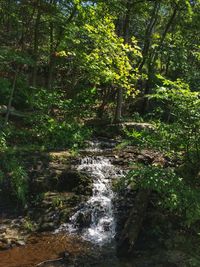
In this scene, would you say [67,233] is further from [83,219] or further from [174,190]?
[174,190]

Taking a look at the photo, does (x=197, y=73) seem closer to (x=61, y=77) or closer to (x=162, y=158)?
(x=61, y=77)

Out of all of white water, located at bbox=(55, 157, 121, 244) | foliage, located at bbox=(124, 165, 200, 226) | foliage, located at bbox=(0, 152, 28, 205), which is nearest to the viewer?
foliage, located at bbox=(124, 165, 200, 226)

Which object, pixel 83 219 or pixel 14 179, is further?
pixel 83 219

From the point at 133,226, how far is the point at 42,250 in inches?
75.4

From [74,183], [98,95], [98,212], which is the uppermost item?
[98,95]

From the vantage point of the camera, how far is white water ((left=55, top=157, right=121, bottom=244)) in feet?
27.8

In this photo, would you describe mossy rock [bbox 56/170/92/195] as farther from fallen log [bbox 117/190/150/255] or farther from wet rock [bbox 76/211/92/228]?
fallen log [bbox 117/190/150/255]

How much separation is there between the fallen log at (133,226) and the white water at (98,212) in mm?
498

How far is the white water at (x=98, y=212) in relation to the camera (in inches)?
333

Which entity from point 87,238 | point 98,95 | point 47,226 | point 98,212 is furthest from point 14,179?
point 98,95

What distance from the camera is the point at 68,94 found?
760 inches

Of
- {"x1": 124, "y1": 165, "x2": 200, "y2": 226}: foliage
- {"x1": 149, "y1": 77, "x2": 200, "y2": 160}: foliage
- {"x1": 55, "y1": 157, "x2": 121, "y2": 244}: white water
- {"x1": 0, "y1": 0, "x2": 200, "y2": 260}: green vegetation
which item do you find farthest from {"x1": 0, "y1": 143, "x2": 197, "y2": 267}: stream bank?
{"x1": 149, "y1": 77, "x2": 200, "y2": 160}: foliage

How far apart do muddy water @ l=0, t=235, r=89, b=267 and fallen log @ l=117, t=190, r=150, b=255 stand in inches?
29.7

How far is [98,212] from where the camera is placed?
9.11 meters
